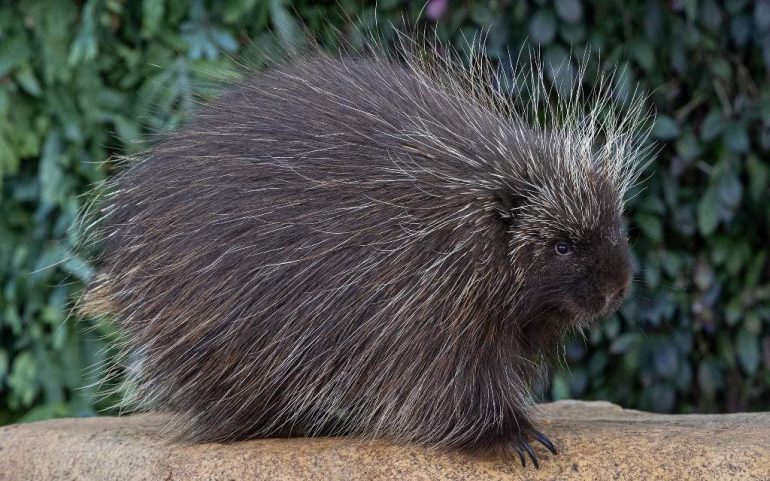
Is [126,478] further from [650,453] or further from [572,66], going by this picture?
[572,66]

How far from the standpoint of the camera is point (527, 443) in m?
2.61

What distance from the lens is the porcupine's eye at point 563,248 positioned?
2.57 metres

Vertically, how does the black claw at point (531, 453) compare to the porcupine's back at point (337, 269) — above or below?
below

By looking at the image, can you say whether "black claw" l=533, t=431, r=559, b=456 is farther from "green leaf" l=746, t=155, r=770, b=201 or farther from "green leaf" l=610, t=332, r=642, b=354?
"green leaf" l=746, t=155, r=770, b=201

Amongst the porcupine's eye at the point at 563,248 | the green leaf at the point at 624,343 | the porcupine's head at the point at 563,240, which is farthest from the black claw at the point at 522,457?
the green leaf at the point at 624,343

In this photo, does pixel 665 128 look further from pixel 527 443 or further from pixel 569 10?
pixel 527 443

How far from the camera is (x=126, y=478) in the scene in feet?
9.30

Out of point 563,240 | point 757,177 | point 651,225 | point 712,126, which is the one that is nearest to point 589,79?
point 712,126

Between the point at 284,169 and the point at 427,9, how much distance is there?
6.18 feet

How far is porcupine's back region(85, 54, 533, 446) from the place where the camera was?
257 cm

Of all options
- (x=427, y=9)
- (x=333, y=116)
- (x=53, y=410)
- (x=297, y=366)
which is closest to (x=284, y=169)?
(x=333, y=116)

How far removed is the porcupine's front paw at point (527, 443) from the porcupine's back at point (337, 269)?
67mm

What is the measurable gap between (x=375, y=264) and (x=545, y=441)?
23.0 inches

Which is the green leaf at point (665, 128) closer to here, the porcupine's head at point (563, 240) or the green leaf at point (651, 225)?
the green leaf at point (651, 225)
